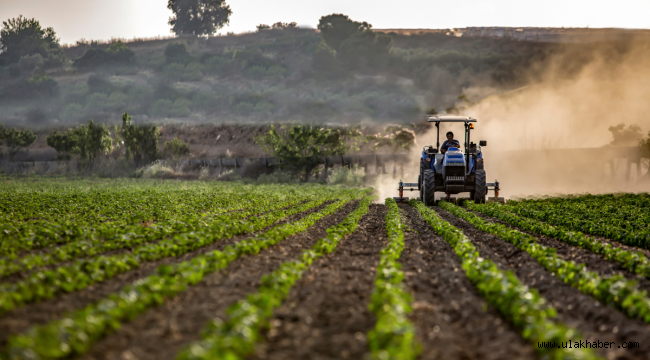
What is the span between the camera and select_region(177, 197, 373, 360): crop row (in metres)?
5.02

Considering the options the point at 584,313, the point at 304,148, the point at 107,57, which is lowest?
the point at 584,313

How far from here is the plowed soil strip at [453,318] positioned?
19.6 feet

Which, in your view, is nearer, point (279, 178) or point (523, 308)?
point (523, 308)

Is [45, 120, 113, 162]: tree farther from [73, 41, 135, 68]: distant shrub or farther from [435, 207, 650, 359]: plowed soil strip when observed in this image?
[435, 207, 650, 359]: plowed soil strip

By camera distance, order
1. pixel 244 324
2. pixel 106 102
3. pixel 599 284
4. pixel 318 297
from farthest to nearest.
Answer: pixel 106 102
pixel 599 284
pixel 318 297
pixel 244 324

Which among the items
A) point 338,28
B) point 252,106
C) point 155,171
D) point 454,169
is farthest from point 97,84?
point 454,169

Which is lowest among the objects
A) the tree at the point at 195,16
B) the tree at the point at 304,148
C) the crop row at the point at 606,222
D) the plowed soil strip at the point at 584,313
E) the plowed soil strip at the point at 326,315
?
the crop row at the point at 606,222

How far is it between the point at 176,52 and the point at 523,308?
413 feet

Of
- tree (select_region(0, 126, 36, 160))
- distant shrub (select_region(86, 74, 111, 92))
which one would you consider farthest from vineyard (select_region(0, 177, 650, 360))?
distant shrub (select_region(86, 74, 111, 92))

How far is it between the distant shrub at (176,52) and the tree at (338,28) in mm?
33777

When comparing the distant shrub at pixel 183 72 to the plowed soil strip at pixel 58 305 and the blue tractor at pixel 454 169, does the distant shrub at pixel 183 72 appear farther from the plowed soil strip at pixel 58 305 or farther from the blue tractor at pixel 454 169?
the plowed soil strip at pixel 58 305

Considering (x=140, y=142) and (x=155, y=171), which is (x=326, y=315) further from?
(x=140, y=142)

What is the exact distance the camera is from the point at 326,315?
720cm

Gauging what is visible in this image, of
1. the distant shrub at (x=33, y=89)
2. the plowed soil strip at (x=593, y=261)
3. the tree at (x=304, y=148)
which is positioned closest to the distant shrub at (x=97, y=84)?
the distant shrub at (x=33, y=89)
